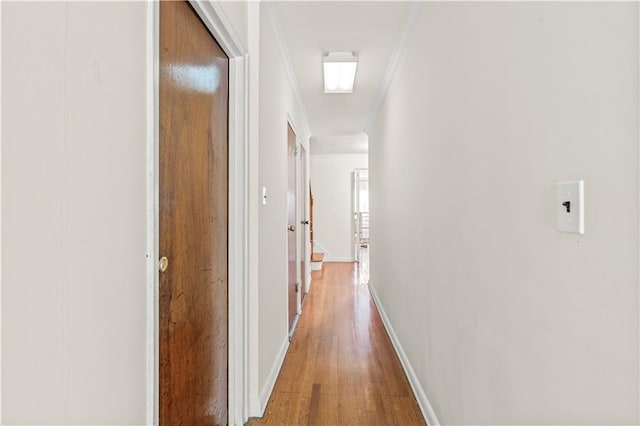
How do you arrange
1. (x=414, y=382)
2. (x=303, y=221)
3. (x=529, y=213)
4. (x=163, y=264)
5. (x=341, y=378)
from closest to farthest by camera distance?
(x=529, y=213)
(x=163, y=264)
(x=414, y=382)
(x=341, y=378)
(x=303, y=221)

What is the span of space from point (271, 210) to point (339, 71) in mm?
1481

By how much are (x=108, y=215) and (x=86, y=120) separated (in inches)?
8.0

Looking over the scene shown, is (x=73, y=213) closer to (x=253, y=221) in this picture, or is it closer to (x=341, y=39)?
(x=253, y=221)

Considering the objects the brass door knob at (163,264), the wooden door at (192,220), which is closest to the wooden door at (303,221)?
the wooden door at (192,220)

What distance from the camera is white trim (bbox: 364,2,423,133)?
2.06 metres

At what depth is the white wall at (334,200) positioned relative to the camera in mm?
7250

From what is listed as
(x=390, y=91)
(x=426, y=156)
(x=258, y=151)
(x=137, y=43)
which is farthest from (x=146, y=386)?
(x=390, y=91)

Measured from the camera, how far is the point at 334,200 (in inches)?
286

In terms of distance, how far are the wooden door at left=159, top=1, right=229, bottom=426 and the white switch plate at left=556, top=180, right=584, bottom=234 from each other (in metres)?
1.05

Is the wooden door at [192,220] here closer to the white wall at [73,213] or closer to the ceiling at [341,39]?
the white wall at [73,213]

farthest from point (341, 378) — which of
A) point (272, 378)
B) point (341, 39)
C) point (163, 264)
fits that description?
point (341, 39)

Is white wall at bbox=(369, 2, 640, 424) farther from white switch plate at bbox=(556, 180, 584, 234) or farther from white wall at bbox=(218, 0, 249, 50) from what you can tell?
white wall at bbox=(218, 0, 249, 50)

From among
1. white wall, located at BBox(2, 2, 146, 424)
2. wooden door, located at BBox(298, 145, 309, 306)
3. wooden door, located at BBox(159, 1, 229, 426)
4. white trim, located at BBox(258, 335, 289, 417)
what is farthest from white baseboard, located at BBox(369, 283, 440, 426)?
white wall, located at BBox(2, 2, 146, 424)

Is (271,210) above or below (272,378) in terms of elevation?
above
